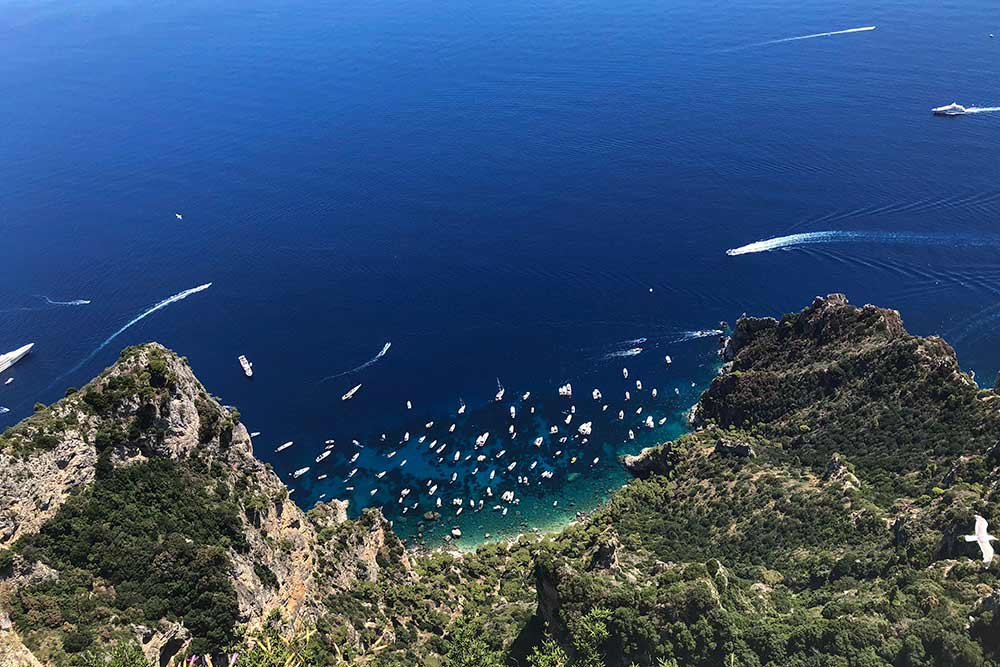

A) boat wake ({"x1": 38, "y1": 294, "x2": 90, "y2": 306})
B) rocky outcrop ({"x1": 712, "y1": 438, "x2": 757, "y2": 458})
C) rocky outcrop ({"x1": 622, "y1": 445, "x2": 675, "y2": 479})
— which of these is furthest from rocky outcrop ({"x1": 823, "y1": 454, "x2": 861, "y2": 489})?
boat wake ({"x1": 38, "y1": 294, "x2": 90, "y2": 306})

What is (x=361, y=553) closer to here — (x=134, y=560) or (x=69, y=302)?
(x=134, y=560)

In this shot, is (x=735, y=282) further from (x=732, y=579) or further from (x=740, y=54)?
(x=740, y=54)

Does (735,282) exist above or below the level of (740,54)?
below

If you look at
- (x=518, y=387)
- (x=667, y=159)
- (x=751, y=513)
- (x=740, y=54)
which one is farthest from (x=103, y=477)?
(x=740, y=54)

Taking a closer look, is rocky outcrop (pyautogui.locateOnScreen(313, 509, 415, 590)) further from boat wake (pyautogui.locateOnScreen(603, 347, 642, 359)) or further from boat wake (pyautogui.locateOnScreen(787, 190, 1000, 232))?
boat wake (pyautogui.locateOnScreen(787, 190, 1000, 232))

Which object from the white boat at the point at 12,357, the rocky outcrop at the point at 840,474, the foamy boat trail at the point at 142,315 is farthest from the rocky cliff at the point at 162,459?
the white boat at the point at 12,357

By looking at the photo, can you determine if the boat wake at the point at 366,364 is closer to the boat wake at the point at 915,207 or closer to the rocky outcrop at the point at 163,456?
the rocky outcrop at the point at 163,456

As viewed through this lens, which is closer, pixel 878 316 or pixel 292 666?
pixel 292 666
